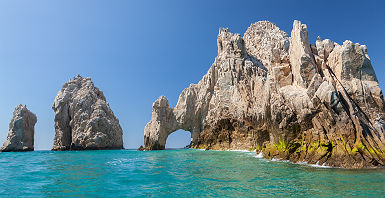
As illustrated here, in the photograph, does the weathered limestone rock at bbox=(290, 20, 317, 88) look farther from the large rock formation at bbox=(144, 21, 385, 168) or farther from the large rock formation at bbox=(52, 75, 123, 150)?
the large rock formation at bbox=(52, 75, 123, 150)

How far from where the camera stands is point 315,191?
9711mm

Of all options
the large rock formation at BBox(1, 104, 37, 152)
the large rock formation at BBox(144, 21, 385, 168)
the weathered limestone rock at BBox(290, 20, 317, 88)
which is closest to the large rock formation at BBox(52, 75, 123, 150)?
the large rock formation at BBox(1, 104, 37, 152)

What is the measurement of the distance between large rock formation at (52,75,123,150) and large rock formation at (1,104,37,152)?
11136mm

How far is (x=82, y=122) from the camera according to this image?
7638 centimetres

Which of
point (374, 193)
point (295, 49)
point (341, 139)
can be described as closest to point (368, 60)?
point (295, 49)

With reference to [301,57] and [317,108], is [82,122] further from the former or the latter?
[317,108]

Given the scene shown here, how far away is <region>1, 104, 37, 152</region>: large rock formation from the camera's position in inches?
3014

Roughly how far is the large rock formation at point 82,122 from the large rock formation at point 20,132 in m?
11.1

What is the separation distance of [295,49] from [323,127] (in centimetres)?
1287

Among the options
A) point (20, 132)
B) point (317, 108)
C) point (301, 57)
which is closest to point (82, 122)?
point (20, 132)

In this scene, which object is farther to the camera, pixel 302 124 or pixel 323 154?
pixel 302 124

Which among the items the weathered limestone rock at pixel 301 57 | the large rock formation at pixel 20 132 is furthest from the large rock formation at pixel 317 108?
the large rock formation at pixel 20 132

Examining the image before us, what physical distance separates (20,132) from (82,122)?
75.4 ft

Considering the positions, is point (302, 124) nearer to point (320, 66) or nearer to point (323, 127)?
point (323, 127)
